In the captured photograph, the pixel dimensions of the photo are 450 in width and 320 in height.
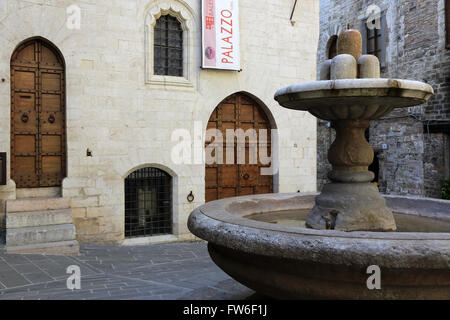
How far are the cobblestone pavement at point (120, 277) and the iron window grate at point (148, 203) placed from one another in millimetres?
1358

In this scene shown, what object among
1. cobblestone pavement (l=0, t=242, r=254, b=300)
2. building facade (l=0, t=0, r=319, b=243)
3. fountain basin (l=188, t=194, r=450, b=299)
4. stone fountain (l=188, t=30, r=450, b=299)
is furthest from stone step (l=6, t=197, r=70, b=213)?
fountain basin (l=188, t=194, r=450, b=299)

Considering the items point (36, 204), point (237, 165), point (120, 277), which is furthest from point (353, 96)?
point (237, 165)

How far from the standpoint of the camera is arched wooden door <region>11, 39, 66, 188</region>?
304 inches

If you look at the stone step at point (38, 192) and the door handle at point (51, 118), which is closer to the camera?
the stone step at point (38, 192)

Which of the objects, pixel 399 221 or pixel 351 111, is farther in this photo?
pixel 399 221

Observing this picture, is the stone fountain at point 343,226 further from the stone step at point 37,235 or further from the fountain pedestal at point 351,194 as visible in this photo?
the stone step at point 37,235

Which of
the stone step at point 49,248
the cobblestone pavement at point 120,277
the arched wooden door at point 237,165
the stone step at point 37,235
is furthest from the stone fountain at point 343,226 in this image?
the arched wooden door at point 237,165

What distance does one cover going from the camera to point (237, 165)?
33.4 ft

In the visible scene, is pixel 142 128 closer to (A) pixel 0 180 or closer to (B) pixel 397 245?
(A) pixel 0 180

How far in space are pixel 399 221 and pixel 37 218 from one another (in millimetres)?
5675

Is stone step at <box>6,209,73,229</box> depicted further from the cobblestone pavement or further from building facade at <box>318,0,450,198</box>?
building facade at <box>318,0,450,198</box>

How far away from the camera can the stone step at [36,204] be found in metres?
7.32

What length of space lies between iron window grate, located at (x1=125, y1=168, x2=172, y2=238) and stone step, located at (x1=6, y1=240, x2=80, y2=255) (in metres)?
1.98

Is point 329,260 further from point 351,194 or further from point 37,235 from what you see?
point 37,235
